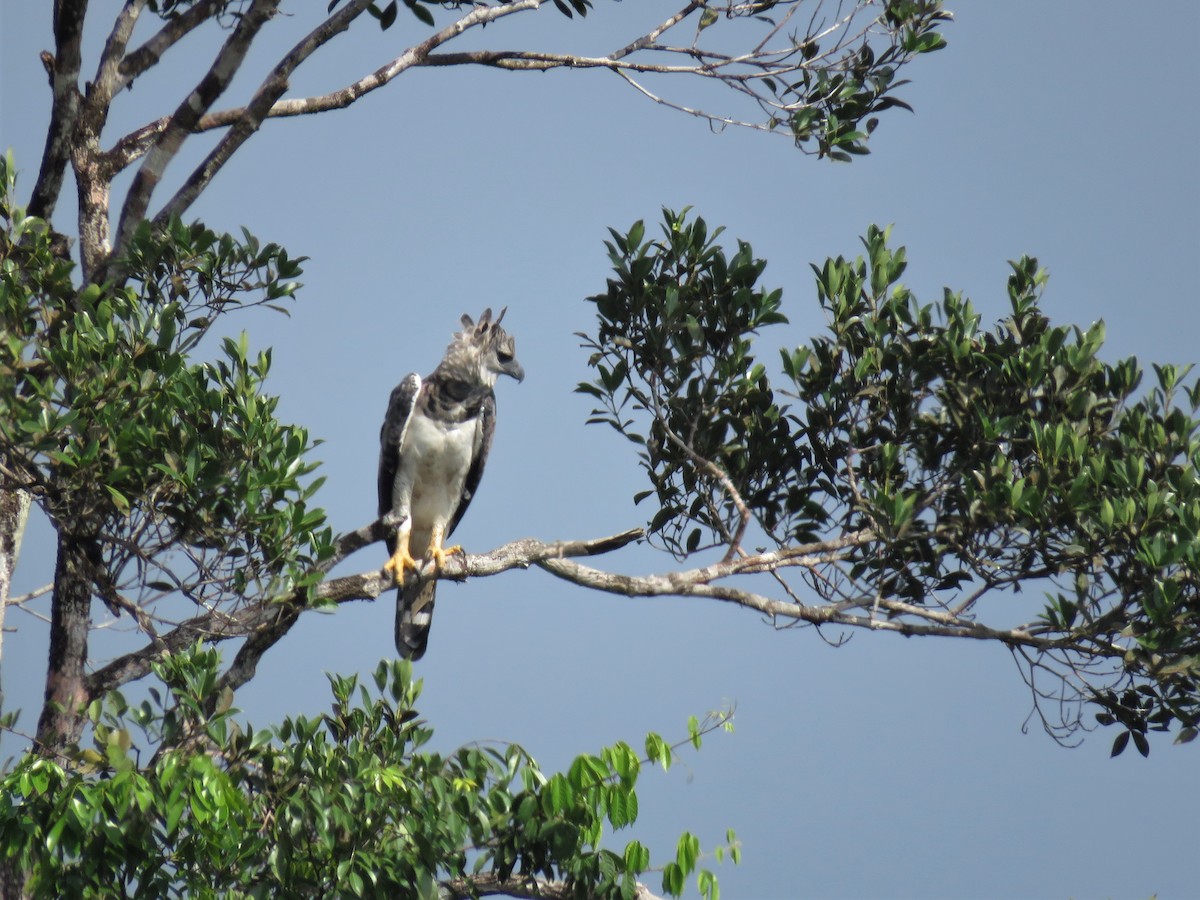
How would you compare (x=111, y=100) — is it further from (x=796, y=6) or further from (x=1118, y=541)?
(x=1118, y=541)

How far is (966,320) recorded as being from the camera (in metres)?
6.03

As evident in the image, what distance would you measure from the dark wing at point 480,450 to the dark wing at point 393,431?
446 mm

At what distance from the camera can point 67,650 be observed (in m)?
6.67

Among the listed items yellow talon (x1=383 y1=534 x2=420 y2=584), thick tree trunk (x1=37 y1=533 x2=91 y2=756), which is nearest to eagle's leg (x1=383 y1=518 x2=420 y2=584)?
yellow talon (x1=383 y1=534 x2=420 y2=584)

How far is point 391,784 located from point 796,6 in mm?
5039

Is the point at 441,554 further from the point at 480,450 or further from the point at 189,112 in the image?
the point at 189,112

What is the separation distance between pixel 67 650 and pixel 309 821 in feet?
8.05

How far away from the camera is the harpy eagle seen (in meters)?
8.17

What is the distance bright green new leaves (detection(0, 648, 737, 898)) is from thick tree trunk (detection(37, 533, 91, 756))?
1353 mm

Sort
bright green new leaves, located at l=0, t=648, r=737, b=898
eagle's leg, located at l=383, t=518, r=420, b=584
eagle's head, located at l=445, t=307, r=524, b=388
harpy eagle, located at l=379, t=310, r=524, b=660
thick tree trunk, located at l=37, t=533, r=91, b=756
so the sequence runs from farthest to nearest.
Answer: eagle's head, located at l=445, t=307, r=524, b=388
harpy eagle, located at l=379, t=310, r=524, b=660
eagle's leg, located at l=383, t=518, r=420, b=584
thick tree trunk, located at l=37, t=533, r=91, b=756
bright green new leaves, located at l=0, t=648, r=737, b=898

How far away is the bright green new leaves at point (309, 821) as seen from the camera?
468 cm

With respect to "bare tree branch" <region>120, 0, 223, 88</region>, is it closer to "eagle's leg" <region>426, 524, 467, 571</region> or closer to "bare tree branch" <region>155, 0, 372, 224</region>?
"bare tree branch" <region>155, 0, 372, 224</region>

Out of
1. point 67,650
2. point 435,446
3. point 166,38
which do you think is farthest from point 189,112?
point 67,650

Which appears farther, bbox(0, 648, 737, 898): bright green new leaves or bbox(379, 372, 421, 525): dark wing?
bbox(379, 372, 421, 525): dark wing
